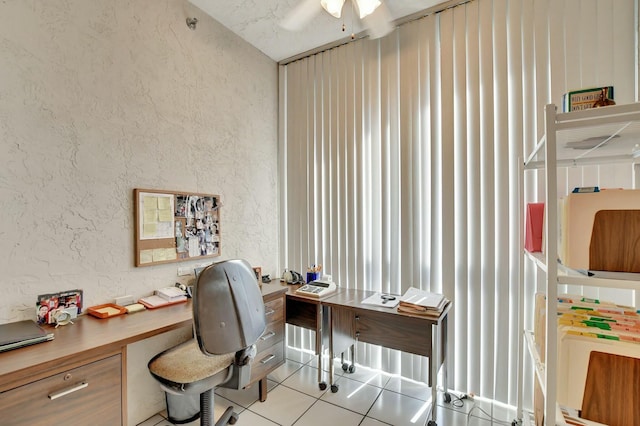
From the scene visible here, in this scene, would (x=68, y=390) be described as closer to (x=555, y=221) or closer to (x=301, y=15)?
(x=555, y=221)

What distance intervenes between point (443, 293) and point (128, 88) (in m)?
2.71

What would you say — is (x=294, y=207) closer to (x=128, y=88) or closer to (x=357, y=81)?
(x=357, y=81)

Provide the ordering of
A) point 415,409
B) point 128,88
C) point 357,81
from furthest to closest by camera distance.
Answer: point 357,81 < point 415,409 < point 128,88

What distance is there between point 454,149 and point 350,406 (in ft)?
6.88

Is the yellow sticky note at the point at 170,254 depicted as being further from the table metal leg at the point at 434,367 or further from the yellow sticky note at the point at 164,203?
the table metal leg at the point at 434,367

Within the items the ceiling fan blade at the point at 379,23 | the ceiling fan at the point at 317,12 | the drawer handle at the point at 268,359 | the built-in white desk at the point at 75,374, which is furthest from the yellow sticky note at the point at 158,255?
the ceiling fan blade at the point at 379,23

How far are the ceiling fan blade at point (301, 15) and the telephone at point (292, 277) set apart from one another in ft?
7.44

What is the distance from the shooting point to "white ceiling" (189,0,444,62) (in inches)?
89.7

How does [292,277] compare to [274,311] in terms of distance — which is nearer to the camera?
[274,311]

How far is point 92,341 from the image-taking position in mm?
1294

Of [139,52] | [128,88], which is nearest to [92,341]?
[128,88]

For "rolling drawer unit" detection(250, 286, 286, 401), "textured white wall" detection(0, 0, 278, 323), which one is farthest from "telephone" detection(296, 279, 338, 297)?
"textured white wall" detection(0, 0, 278, 323)

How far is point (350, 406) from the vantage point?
2.12 metres

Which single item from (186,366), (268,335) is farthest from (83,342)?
(268,335)
